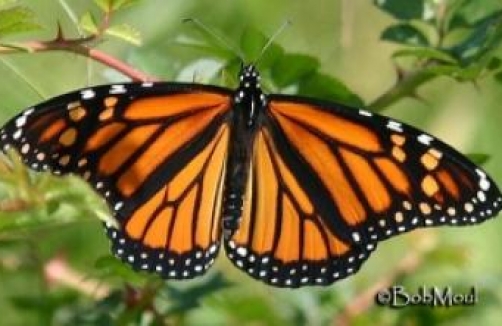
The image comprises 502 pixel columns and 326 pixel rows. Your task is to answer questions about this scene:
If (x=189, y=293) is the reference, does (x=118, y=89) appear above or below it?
above

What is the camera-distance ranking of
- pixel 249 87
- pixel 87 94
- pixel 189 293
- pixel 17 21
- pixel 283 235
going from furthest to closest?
1. pixel 189 293
2. pixel 283 235
3. pixel 249 87
4. pixel 87 94
5. pixel 17 21

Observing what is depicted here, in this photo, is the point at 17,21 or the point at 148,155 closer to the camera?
the point at 17,21

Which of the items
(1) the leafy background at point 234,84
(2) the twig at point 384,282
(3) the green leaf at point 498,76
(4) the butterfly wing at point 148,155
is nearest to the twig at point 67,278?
(1) the leafy background at point 234,84

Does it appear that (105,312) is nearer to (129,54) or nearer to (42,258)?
(42,258)

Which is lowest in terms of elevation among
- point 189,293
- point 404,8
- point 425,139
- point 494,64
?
point 189,293

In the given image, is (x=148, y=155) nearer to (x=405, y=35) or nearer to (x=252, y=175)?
(x=252, y=175)

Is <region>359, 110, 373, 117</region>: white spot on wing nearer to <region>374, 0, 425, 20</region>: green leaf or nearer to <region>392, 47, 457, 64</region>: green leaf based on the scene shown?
<region>392, 47, 457, 64</region>: green leaf

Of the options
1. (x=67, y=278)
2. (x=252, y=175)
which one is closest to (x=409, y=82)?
(x=252, y=175)

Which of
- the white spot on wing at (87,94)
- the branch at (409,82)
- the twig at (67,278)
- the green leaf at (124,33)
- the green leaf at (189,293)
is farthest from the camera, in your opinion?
the twig at (67,278)

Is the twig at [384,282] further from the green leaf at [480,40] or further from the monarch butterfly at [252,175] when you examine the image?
the green leaf at [480,40]
